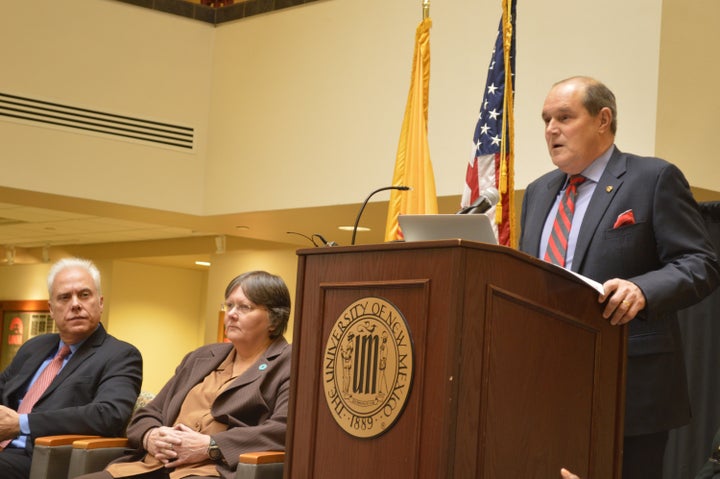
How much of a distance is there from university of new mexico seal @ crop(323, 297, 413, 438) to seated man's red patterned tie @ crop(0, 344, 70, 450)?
2.45 metres

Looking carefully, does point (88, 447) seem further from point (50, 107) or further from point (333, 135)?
point (50, 107)

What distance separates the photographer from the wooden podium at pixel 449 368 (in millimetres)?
1975

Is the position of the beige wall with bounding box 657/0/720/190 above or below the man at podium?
above

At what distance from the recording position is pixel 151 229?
11109 mm

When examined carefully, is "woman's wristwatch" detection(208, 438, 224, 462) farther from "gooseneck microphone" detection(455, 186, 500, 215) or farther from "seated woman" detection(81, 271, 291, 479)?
"gooseneck microphone" detection(455, 186, 500, 215)

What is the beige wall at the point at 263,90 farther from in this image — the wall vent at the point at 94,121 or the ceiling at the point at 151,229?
the ceiling at the point at 151,229

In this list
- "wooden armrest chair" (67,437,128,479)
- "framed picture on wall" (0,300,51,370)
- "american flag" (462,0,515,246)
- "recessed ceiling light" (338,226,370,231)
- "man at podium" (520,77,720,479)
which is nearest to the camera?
"man at podium" (520,77,720,479)

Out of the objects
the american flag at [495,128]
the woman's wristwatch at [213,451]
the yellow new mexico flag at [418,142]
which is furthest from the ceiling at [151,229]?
the woman's wristwatch at [213,451]

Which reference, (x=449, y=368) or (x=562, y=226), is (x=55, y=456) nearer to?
(x=562, y=226)

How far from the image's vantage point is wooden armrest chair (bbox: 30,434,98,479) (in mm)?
3811

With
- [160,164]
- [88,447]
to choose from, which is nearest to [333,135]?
[160,164]

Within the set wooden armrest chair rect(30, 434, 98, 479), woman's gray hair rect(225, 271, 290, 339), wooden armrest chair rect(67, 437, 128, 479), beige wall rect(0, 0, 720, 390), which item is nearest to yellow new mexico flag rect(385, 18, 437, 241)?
A: beige wall rect(0, 0, 720, 390)

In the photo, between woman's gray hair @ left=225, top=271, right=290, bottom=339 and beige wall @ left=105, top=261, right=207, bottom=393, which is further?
beige wall @ left=105, top=261, right=207, bottom=393

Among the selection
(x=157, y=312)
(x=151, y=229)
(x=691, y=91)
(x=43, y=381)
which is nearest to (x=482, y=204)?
(x=43, y=381)
